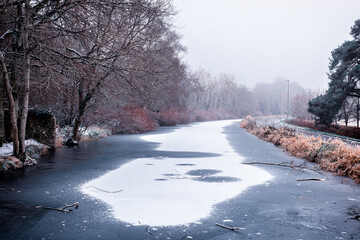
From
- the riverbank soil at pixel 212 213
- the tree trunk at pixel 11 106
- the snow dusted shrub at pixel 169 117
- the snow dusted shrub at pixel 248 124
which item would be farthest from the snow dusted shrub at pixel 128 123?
the riverbank soil at pixel 212 213

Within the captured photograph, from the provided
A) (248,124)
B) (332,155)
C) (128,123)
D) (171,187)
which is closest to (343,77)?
(248,124)

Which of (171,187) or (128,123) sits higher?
(128,123)

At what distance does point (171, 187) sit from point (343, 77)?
29232mm

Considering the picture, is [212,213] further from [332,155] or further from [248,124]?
[248,124]

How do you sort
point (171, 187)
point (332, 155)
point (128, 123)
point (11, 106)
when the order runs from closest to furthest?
point (171, 187)
point (11, 106)
point (332, 155)
point (128, 123)

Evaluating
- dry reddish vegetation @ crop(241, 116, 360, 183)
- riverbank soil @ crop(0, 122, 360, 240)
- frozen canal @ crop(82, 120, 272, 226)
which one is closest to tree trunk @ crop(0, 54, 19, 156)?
riverbank soil @ crop(0, 122, 360, 240)

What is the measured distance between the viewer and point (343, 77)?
32594 mm

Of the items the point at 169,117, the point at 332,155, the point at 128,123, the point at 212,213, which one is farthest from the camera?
the point at 169,117

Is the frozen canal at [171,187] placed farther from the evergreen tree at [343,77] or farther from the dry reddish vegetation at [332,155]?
the evergreen tree at [343,77]

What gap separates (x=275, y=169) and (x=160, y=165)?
407 centimetres

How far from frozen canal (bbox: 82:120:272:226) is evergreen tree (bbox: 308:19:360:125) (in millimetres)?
23041

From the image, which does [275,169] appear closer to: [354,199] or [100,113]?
[354,199]

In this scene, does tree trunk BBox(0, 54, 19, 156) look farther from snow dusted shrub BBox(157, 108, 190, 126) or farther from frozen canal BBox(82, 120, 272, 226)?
snow dusted shrub BBox(157, 108, 190, 126)

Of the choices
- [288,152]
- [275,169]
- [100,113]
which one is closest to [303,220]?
[275,169]
